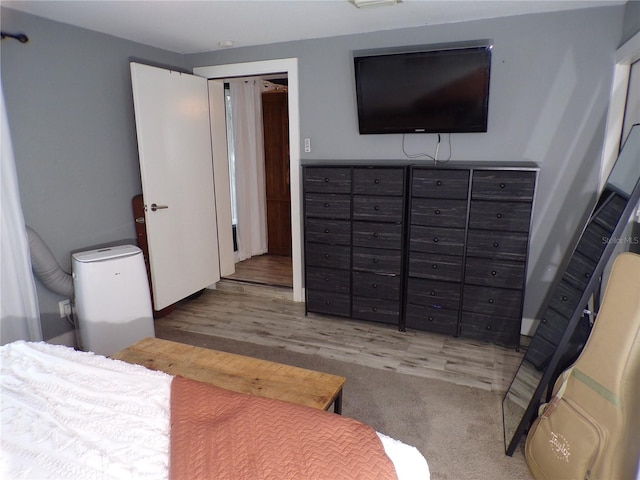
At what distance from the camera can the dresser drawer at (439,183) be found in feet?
9.44

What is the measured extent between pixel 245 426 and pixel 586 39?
3107 mm

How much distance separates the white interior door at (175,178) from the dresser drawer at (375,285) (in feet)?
A: 5.03

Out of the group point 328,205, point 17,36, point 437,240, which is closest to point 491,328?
point 437,240

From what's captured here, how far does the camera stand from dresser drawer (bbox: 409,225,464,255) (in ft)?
9.78

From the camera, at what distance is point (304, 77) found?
3.52m

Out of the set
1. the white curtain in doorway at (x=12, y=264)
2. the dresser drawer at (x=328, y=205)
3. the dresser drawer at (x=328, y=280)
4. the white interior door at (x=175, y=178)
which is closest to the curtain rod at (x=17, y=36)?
the white curtain in doorway at (x=12, y=264)

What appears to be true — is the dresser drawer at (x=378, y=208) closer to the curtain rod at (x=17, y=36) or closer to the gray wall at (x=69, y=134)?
the gray wall at (x=69, y=134)

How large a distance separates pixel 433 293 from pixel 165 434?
2.28 meters

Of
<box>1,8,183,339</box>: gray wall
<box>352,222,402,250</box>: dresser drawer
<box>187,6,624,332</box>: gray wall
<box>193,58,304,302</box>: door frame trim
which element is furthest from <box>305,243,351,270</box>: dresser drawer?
<box>1,8,183,339</box>: gray wall

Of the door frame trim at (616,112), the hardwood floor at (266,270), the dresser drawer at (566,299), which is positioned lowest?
the hardwood floor at (266,270)

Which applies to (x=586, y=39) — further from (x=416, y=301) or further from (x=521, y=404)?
(x=521, y=404)

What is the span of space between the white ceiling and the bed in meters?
2.17

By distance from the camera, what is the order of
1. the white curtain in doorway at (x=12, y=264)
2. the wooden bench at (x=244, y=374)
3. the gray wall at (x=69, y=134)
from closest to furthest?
1. the wooden bench at (x=244, y=374)
2. the white curtain in doorway at (x=12, y=264)
3. the gray wall at (x=69, y=134)

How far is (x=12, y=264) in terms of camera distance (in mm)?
2471
